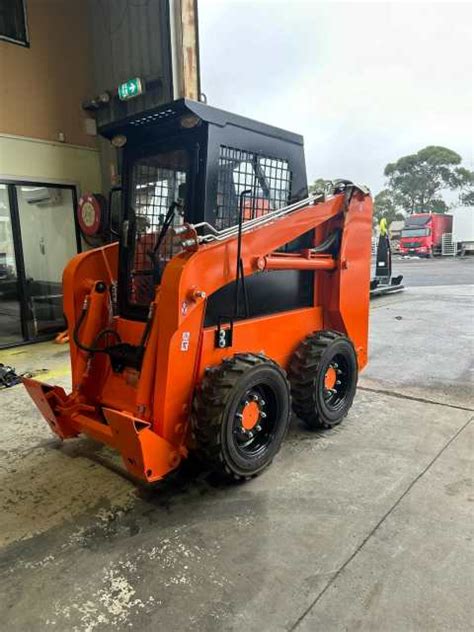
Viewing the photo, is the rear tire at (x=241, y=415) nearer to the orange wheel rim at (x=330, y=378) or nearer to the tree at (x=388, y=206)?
the orange wheel rim at (x=330, y=378)

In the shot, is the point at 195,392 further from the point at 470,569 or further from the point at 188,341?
the point at 470,569

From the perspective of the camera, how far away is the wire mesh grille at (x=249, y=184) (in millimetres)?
2828

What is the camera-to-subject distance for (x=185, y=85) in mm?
6277

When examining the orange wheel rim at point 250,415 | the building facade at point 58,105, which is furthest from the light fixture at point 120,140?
the building facade at point 58,105

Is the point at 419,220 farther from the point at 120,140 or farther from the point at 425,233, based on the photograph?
the point at 120,140

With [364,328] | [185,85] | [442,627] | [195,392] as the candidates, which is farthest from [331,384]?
[185,85]

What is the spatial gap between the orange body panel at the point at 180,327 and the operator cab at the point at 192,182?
181 mm

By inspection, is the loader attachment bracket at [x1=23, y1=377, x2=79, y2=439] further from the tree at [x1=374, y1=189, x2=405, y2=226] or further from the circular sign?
the tree at [x1=374, y1=189, x2=405, y2=226]

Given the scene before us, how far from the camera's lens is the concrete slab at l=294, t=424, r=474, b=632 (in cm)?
176

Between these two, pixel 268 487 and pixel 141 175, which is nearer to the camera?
pixel 268 487

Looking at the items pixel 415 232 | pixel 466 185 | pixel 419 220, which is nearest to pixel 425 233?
pixel 415 232

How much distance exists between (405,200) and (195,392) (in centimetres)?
4995

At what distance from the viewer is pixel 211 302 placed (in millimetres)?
2787

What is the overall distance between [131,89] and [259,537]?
6120 mm
